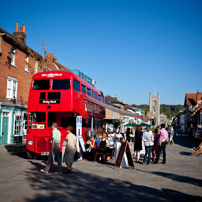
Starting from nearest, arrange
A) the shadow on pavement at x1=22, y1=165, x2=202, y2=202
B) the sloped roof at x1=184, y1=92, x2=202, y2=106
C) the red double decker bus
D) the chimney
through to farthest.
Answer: the shadow on pavement at x1=22, y1=165, x2=202, y2=202 < the red double decker bus < the chimney < the sloped roof at x1=184, y1=92, x2=202, y2=106

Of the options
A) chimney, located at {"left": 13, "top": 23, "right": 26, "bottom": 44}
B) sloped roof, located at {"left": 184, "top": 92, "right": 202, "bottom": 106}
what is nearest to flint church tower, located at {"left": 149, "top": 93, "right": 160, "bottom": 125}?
sloped roof, located at {"left": 184, "top": 92, "right": 202, "bottom": 106}

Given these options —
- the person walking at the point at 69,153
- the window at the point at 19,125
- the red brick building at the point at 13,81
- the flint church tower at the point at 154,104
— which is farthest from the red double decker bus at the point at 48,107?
the flint church tower at the point at 154,104

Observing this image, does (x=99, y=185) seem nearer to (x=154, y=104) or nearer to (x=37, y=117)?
(x=37, y=117)

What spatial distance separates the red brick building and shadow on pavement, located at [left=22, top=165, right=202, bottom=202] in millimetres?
12018

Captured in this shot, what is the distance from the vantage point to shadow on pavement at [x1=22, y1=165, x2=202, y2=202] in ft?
19.1

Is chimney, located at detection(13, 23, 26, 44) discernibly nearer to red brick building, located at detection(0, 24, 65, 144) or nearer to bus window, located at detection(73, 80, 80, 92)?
red brick building, located at detection(0, 24, 65, 144)

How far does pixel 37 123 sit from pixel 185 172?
7.30m

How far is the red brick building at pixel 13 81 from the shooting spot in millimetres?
20031

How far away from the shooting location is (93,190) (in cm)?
650

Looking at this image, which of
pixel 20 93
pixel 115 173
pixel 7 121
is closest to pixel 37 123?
pixel 115 173

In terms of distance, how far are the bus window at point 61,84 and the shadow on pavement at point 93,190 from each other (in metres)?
4.88

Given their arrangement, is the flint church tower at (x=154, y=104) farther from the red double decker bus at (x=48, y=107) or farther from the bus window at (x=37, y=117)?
the bus window at (x=37, y=117)

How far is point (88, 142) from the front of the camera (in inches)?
508

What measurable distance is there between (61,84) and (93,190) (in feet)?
21.7
